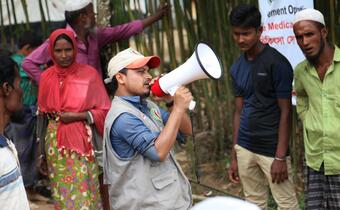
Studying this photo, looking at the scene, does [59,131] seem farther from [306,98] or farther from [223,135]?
[223,135]

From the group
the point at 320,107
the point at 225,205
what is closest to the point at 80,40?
the point at 320,107

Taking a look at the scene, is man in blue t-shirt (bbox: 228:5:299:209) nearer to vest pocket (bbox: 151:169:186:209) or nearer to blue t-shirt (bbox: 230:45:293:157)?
blue t-shirt (bbox: 230:45:293:157)

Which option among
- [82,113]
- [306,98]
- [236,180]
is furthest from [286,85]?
[82,113]

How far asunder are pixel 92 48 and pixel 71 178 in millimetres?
955

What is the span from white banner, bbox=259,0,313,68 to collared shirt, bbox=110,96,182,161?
1298 millimetres

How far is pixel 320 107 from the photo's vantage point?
341 cm

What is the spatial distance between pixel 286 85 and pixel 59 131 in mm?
1463

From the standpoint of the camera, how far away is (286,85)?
3.62 meters

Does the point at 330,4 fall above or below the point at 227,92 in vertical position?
above

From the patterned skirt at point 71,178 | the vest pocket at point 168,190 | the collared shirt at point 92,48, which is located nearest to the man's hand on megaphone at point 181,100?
the vest pocket at point 168,190

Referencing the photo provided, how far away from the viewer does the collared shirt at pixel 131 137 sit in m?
2.96

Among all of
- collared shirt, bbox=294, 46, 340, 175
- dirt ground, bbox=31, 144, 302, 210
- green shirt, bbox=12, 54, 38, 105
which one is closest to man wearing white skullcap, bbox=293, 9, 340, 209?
collared shirt, bbox=294, 46, 340, 175

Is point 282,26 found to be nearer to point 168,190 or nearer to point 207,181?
point 168,190

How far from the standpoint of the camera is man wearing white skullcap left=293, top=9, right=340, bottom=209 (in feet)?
11.0
